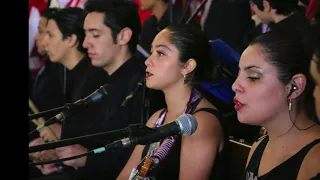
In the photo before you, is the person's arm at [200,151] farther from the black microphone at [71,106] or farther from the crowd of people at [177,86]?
the black microphone at [71,106]

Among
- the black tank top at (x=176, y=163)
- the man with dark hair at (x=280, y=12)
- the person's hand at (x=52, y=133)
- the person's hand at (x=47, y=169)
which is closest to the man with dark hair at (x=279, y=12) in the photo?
the man with dark hair at (x=280, y=12)

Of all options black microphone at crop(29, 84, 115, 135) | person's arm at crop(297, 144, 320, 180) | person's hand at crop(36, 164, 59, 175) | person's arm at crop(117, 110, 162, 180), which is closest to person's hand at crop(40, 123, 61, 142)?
person's hand at crop(36, 164, 59, 175)

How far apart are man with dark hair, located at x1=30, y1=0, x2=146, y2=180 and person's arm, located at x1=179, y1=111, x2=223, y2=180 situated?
1.46 feet

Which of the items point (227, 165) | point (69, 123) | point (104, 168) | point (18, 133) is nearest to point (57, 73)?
point (69, 123)

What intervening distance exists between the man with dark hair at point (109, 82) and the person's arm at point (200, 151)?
0.44 meters

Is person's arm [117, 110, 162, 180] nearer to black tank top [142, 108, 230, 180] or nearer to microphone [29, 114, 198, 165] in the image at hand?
black tank top [142, 108, 230, 180]

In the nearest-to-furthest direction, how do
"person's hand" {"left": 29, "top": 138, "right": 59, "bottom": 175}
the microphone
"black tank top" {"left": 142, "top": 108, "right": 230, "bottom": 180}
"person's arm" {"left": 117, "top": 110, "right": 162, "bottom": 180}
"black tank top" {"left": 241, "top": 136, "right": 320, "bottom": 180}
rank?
the microphone, "black tank top" {"left": 241, "top": 136, "right": 320, "bottom": 180}, "black tank top" {"left": 142, "top": 108, "right": 230, "bottom": 180}, "person's arm" {"left": 117, "top": 110, "right": 162, "bottom": 180}, "person's hand" {"left": 29, "top": 138, "right": 59, "bottom": 175}

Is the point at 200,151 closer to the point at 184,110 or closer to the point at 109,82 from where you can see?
the point at 184,110

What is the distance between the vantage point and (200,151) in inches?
63.2

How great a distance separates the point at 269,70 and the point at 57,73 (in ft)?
5.24

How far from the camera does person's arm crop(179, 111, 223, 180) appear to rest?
160 cm

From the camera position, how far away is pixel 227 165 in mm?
1702

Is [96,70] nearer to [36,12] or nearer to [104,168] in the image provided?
[104,168]

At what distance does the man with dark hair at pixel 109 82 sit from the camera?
205cm
